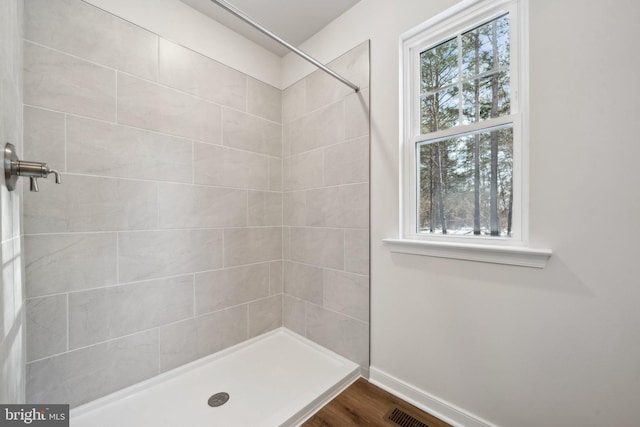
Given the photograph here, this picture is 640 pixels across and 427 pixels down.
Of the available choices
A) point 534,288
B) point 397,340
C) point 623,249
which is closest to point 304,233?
point 397,340

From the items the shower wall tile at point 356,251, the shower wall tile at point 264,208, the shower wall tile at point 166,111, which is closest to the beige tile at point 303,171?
the shower wall tile at point 264,208

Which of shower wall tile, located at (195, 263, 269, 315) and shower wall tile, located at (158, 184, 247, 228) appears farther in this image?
shower wall tile, located at (195, 263, 269, 315)


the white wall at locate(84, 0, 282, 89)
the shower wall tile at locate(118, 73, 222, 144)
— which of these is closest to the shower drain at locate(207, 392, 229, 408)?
the shower wall tile at locate(118, 73, 222, 144)

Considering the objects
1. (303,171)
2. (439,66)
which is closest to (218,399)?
(303,171)

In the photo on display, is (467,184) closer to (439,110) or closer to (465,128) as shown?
(465,128)

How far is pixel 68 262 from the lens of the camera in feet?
4.25

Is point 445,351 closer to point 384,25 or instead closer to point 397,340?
point 397,340

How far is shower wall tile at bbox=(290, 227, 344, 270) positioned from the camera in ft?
5.98

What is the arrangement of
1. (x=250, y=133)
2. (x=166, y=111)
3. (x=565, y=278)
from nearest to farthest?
(x=565, y=278)
(x=166, y=111)
(x=250, y=133)

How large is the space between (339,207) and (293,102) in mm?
1031

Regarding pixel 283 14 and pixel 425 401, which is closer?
pixel 425 401

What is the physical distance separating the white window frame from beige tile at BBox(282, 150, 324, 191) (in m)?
0.66

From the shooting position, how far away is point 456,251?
1.27 meters

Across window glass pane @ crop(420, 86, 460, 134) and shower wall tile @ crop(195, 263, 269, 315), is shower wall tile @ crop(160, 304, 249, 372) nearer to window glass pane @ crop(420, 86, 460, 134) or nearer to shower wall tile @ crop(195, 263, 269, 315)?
shower wall tile @ crop(195, 263, 269, 315)
